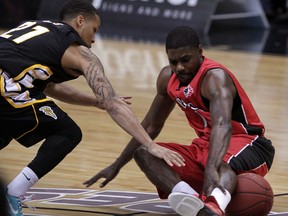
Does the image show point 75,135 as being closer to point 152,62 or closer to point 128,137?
point 128,137

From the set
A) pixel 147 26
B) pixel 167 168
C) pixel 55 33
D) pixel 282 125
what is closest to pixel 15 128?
pixel 55 33

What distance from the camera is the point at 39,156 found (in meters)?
4.91

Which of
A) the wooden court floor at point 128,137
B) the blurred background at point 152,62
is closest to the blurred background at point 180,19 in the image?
the blurred background at point 152,62

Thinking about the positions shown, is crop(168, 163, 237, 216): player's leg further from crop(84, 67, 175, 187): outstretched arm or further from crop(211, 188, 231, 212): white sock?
crop(84, 67, 175, 187): outstretched arm

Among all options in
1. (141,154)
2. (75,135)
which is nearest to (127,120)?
(75,135)

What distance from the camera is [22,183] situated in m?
4.84

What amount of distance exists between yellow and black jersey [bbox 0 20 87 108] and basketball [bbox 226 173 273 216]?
1.19 m

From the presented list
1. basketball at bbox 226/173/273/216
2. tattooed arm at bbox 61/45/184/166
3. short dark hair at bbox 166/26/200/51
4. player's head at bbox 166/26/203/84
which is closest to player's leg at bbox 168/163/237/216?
basketball at bbox 226/173/273/216

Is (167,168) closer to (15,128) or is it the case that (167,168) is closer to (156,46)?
(15,128)

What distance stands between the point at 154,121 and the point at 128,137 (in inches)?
89.1

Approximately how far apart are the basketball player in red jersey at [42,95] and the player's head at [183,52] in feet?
1.49

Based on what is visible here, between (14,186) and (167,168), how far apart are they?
911 mm

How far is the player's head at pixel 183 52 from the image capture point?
508 centimetres

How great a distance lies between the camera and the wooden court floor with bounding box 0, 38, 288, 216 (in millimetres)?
5621
